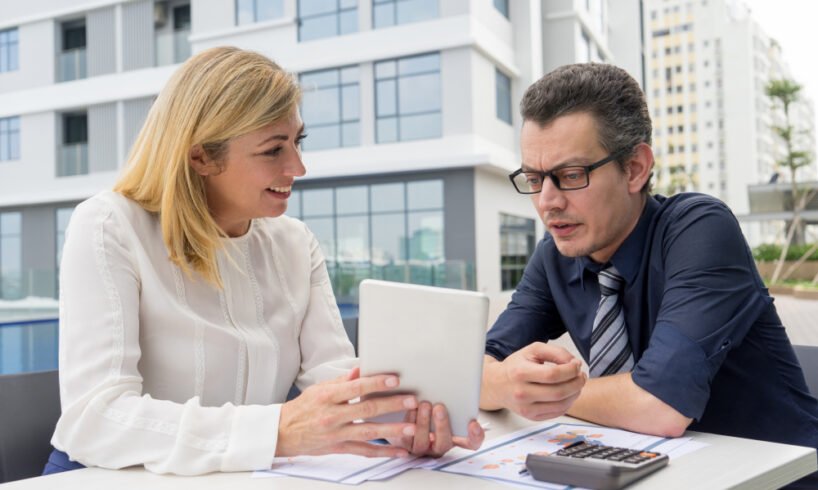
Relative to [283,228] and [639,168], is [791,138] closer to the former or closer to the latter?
[639,168]

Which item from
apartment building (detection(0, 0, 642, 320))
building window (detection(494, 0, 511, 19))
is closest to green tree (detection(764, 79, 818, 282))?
apartment building (detection(0, 0, 642, 320))

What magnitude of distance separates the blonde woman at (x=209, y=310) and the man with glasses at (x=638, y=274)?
1.30 feet

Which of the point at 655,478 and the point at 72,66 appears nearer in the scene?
the point at 655,478

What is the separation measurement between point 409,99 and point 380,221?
2.65m

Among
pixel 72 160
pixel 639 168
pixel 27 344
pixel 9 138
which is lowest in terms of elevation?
pixel 27 344

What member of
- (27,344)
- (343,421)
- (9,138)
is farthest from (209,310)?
(9,138)

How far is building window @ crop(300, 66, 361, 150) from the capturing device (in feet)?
54.6

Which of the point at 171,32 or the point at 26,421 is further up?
the point at 171,32

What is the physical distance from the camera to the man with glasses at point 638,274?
4.82ft

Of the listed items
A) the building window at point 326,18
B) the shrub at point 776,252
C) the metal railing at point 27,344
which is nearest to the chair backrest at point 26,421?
the metal railing at point 27,344

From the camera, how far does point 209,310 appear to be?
5.29 ft

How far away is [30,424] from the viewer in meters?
1.66

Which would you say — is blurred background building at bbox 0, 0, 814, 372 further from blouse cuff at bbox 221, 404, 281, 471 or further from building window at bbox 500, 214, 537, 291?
blouse cuff at bbox 221, 404, 281, 471

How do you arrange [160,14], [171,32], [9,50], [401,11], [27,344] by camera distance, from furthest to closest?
[9,50] → [160,14] → [171,32] → [401,11] → [27,344]
